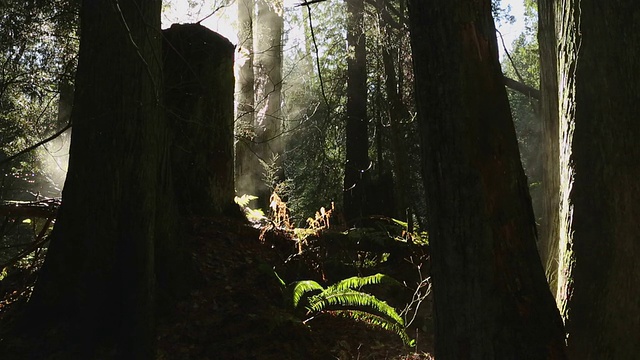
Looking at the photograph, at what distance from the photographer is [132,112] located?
15.4ft

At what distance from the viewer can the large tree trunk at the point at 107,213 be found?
466 centimetres

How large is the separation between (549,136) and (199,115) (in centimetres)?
434

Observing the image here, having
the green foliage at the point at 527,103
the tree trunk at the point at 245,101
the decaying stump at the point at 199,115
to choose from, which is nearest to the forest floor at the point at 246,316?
the decaying stump at the point at 199,115

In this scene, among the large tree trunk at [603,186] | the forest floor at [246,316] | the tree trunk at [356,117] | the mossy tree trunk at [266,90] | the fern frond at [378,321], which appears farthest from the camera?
the tree trunk at [356,117]

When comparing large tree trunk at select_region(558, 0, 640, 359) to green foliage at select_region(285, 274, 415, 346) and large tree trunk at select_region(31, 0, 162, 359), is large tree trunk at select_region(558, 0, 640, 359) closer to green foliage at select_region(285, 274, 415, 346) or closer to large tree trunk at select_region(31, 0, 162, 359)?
green foliage at select_region(285, 274, 415, 346)

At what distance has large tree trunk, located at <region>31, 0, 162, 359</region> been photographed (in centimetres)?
466

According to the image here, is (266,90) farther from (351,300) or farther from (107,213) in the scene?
(107,213)

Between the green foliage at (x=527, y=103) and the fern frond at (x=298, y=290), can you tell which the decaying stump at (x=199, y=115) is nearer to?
the fern frond at (x=298, y=290)

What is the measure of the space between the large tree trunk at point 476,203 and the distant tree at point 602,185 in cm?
47

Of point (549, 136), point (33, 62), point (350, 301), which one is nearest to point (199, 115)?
point (33, 62)

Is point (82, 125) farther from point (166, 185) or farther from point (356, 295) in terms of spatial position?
point (356, 295)

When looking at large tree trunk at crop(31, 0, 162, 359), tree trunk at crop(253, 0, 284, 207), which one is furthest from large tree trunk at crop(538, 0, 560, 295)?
tree trunk at crop(253, 0, 284, 207)

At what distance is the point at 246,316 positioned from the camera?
5.40 metres

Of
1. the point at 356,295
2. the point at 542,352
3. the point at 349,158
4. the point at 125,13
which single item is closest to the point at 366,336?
the point at 356,295
